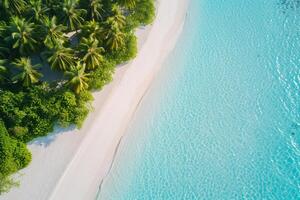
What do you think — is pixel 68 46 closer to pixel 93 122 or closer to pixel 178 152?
pixel 93 122

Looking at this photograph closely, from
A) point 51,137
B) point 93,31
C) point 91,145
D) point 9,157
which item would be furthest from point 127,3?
point 9,157

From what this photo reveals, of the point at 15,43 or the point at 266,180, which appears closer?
the point at 266,180

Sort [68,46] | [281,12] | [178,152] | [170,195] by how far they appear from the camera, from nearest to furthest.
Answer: [170,195] < [178,152] < [68,46] < [281,12]

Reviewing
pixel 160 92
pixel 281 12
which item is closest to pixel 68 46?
pixel 160 92

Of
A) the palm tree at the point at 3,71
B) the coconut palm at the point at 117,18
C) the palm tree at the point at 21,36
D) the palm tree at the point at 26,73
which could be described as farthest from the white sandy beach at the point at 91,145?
the palm tree at the point at 21,36

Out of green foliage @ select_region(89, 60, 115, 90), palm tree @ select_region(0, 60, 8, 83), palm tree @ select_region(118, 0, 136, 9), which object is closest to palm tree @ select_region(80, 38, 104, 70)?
green foliage @ select_region(89, 60, 115, 90)

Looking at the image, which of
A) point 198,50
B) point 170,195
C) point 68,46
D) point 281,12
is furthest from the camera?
point 281,12

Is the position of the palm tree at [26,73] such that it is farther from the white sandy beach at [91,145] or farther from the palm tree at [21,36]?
the white sandy beach at [91,145]

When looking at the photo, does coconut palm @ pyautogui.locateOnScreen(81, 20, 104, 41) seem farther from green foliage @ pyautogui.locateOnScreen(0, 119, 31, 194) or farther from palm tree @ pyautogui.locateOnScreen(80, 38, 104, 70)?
green foliage @ pyautogui.locateOnScreen(0, 119, 31, 194)

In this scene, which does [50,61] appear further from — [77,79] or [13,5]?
[13,5]
